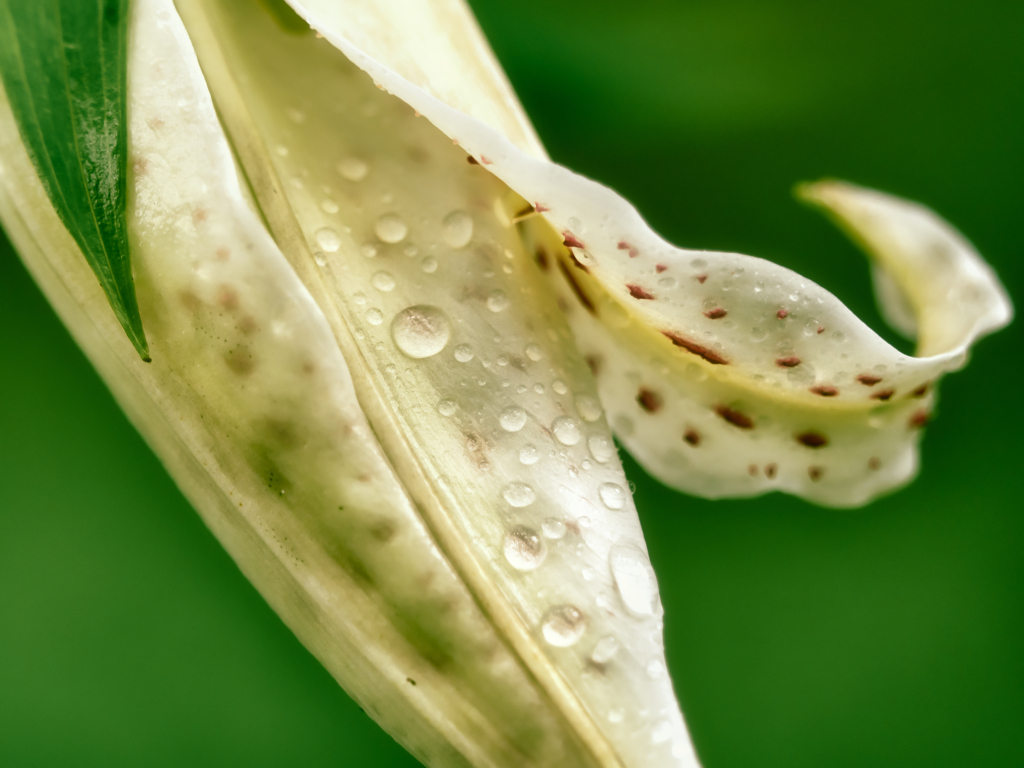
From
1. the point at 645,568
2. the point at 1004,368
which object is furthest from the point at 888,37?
the point at 645,568

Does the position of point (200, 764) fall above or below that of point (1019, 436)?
above

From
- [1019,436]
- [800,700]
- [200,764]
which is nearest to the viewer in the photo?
[200,764]

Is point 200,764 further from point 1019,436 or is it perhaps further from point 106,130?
point 1019,436

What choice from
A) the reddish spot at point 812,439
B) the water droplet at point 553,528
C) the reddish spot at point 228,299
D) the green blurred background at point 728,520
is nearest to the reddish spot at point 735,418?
the reddish spot at point 812,439

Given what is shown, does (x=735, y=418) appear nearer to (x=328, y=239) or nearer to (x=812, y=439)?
(x=812, y=439)

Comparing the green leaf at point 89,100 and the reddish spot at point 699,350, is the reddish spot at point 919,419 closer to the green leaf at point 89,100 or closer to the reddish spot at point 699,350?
the reddish spot at point 699,350

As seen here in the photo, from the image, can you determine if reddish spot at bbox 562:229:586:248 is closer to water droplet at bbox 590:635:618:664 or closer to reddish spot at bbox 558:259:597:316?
reddish spot at bbox 558:259:597:316

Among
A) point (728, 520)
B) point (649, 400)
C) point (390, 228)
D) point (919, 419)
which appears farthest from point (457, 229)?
point (728, 520)
